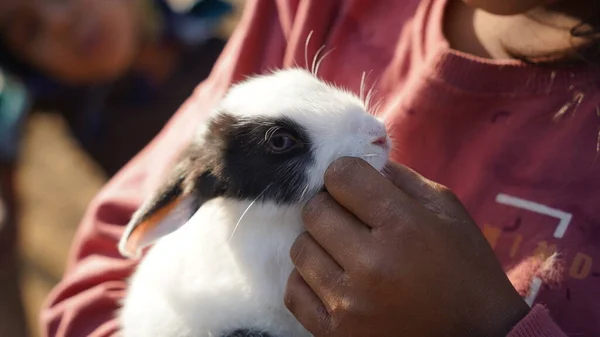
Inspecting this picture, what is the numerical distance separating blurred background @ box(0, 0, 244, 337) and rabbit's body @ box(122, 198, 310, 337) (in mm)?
1575

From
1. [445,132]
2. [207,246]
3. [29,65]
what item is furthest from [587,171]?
[29,65]

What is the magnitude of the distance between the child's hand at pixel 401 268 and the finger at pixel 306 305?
0.01 meters

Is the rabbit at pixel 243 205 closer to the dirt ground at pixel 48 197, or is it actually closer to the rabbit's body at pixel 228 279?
the rabbit's body at pixel 228 279

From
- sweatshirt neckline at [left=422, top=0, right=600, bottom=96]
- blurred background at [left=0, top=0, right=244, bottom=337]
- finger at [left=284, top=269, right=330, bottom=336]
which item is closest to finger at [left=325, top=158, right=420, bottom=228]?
finger at [left=284, top=269, right=330, bottom=336]

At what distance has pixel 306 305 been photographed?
889 millimetres

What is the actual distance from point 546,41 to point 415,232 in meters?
0.46

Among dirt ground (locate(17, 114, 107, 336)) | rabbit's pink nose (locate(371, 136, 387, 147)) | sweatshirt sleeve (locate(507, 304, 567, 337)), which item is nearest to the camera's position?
sweatshirt sleeve (locate(507, 304, 567, 337))

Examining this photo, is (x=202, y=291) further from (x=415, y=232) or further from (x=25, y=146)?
(x=25, y=146)

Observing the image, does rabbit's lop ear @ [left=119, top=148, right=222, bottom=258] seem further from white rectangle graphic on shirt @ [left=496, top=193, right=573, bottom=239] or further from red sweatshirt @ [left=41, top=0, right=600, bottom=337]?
white rectangle graphic on shirt @ [left=496, top=193, right=573, bottom=239]

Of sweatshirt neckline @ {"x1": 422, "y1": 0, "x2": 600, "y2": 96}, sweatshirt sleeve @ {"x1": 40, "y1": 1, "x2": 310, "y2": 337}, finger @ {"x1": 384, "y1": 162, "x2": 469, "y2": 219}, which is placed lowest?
sweatshirt sleeve @ {"x1": 40, "y1": 1, "x2": 310, "y2": 337}

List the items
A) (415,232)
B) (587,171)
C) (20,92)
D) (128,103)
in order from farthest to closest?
(128,103), (20,92), (587,171), (415,232)

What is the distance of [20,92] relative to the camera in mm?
2785

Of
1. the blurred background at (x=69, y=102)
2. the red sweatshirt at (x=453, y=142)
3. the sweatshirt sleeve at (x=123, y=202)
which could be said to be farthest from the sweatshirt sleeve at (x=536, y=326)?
the blurred background at (x=69, y=102)

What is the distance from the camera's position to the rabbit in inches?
35.9
